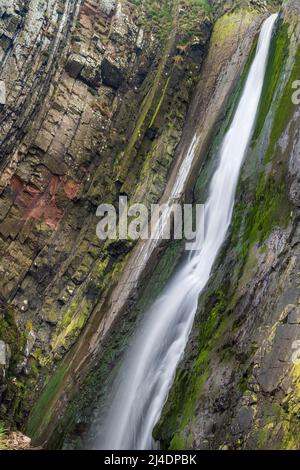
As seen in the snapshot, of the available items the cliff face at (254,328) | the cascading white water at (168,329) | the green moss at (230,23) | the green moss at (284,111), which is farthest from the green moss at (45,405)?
the green moss at (230,23)

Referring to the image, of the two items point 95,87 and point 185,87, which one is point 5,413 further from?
point 185,87

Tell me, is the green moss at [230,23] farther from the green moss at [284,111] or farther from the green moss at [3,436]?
the green moss at [3,436]

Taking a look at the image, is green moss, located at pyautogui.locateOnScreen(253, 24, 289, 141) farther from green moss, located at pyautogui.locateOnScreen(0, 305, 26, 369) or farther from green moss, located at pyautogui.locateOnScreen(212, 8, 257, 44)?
green moss, located at pyautogui.locateOnScreen(0, 305, 26, 369)

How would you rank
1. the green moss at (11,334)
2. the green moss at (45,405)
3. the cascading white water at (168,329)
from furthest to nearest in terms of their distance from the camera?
the green moss at (11,334)
the green moss at (45,405)
the cascading white water at (168,329)

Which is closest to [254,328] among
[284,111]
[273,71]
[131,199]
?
[284,111]

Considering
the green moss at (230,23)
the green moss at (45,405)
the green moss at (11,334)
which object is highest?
the green moss at (230,23)

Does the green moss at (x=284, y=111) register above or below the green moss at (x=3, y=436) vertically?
above

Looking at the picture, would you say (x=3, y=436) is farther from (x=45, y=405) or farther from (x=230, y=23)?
(x=230, y=23)
